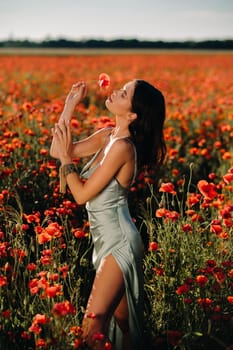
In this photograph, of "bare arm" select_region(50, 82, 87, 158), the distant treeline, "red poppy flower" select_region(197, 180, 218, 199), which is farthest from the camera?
the distant treeline

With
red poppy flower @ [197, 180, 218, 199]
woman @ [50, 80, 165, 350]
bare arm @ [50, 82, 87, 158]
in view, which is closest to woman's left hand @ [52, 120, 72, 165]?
woman @ [50, 80, 165, 350]

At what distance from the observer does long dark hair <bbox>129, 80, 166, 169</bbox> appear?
246cm

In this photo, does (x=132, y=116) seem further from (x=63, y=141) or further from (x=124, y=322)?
(x=124, y=322)

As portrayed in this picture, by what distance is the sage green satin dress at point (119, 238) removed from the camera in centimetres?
244

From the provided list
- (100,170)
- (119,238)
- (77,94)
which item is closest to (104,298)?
(119,238)

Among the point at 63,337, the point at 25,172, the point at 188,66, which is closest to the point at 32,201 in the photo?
the point at 25,172

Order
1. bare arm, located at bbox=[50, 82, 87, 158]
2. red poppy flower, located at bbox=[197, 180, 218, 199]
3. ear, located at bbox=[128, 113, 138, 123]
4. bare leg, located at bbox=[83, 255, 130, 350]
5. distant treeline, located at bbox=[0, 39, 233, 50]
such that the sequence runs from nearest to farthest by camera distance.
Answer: bare leg, located at bbox=[83, 255, 130, 350] < ear, located at bbox=[128, 113, 138, 123] < bare arm, located at bbox=[50, 82, 87, 158] < red poppy flower, located at bbox=[197, 180, 218, 199] < distant treeline, located at bbox=[0, 39, 233, 50]

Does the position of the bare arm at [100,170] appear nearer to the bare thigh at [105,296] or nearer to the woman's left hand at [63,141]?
the woman's left hand at [63,141]

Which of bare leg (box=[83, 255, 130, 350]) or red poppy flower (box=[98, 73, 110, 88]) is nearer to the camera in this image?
bare leg (box=[83, 255, 130, 350])

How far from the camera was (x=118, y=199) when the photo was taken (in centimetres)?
248

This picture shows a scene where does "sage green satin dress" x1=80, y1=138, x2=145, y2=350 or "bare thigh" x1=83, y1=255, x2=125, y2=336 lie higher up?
"sage green satin dress" x1=80, y1=138, x2=145, y2=350

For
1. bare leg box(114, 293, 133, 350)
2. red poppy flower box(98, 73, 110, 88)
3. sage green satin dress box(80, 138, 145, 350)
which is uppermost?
red poppy flower box(98, 73, 110, 88)

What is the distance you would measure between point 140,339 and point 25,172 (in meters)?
2.12

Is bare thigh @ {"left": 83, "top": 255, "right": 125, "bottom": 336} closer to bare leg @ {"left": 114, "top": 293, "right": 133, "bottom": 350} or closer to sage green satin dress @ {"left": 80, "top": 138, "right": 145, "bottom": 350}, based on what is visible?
sage green satin dress @ {"left": 80, "top": 138, "right": 145, "bottom": 350}
